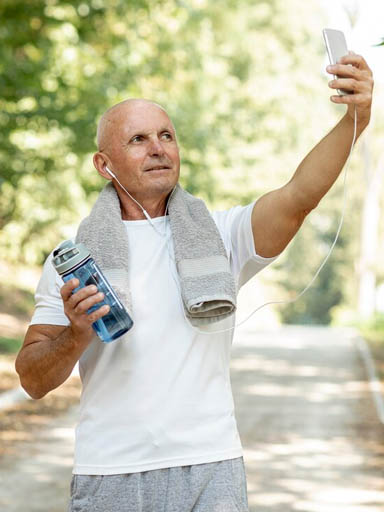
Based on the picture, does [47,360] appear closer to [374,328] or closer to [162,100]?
[162,100]

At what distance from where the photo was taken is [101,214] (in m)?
3.18

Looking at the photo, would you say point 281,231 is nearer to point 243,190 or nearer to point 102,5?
point 102,5

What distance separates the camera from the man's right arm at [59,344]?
2.76 meters

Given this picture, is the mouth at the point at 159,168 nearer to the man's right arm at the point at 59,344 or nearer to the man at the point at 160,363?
the man at the point at 160,363

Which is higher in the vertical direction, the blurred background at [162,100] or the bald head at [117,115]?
the bald head at [117,115]

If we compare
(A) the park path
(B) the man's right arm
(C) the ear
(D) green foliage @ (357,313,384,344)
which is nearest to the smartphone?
(C) the ear

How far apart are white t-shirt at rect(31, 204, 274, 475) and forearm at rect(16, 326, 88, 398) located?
106 mm

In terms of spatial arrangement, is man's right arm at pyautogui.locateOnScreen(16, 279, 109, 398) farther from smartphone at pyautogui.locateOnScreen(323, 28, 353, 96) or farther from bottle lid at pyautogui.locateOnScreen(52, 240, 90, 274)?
smartphone at pyautogui.locateOnScreen(323, 28, 353, 96)

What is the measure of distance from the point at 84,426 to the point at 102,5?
1009cm

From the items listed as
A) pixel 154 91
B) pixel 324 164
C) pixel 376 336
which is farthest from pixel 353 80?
pixel 376 336

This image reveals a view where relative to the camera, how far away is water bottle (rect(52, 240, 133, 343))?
2.80 metres

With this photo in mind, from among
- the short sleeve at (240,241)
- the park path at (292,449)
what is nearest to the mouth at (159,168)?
the short sleeve at (240,241)

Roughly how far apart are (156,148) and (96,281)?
1.86ft

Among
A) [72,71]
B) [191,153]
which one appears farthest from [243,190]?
[72,71]
